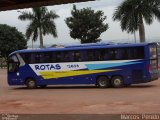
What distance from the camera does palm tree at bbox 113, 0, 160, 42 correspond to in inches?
1809

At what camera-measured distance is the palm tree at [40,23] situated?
223 feet

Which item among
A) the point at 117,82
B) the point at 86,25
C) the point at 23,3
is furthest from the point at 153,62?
the point at 86,25

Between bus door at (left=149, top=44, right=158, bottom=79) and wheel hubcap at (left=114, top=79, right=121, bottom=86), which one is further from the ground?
bus door at (left=149, top=44, right=158, bottom=79)

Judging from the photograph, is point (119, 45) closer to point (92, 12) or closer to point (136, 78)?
point (136, 78)

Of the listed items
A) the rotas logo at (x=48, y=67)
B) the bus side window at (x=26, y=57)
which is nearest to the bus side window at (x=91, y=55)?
the rotas logo at (x=48, y=67)

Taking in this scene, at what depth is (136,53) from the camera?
26.8m

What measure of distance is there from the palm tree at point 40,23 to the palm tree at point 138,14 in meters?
21.4

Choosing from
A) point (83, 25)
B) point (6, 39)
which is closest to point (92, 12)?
point (83, 25)

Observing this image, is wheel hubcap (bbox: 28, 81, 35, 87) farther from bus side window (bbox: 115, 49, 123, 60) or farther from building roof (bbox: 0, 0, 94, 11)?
building roof (bbox: 0, 0, 94, 11)

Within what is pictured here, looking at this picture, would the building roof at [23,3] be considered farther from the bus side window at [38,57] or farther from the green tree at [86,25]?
the green tree at [86,25]

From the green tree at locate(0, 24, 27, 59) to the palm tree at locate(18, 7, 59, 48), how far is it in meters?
11.0

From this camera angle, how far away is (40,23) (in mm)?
68250

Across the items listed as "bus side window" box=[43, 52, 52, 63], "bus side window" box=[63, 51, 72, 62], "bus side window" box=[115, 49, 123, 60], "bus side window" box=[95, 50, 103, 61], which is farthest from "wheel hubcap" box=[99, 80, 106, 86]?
"bus side window" box=[43, 52, 52, 63]

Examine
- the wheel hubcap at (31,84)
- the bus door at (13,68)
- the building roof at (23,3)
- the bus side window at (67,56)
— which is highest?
the building roof at (23,3)
